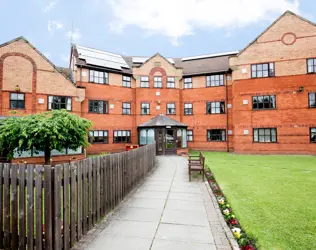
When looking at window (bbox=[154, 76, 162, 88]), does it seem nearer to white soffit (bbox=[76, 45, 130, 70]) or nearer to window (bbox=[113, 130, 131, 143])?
white soffit (bbox=[76, 45, 130, 70])

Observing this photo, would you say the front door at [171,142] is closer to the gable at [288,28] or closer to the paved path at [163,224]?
the gable at [288,28]

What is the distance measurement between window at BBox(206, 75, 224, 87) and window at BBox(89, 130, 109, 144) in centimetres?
1281

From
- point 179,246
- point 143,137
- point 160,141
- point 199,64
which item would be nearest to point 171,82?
point 199,64

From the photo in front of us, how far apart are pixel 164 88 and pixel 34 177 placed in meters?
21.8

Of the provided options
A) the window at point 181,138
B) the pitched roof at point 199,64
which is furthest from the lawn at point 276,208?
the pitched roof at point 199,64

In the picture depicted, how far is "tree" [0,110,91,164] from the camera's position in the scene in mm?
11102

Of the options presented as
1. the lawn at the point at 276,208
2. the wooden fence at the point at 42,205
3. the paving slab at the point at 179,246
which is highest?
the wooden fence at the point at 42,205

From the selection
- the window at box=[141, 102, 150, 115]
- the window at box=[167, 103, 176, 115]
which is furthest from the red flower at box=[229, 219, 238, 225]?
the window at box=[167, 103, 176, 115]

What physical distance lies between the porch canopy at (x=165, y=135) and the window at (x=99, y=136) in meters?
3.93

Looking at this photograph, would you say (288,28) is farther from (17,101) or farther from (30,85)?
(17,101)

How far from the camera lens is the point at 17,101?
1727cm

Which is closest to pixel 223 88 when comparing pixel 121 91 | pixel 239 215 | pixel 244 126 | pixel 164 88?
pixel 244 126

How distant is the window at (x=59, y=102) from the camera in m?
18.8

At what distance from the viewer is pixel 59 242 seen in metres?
3.32
